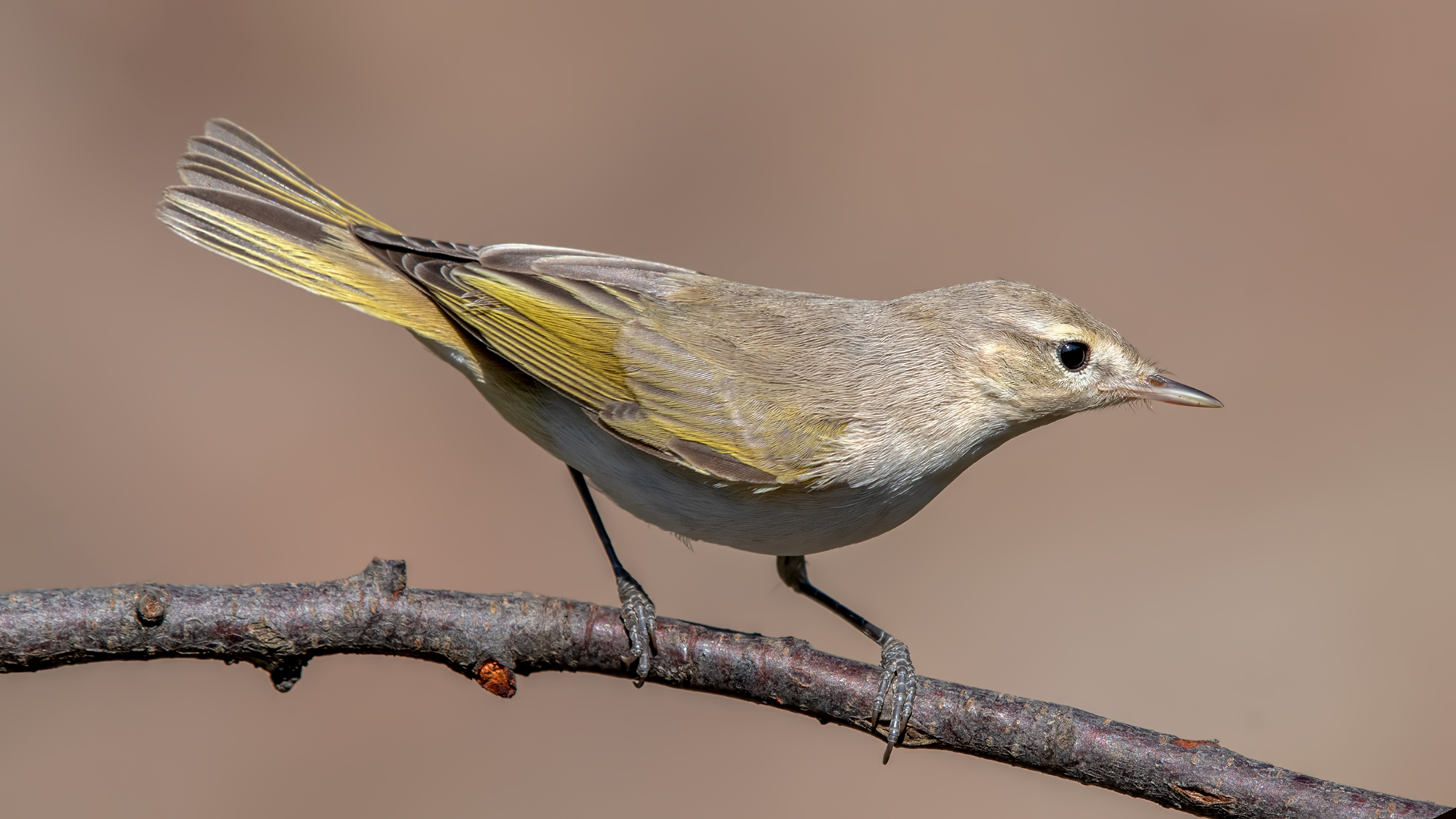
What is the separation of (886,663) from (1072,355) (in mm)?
1292

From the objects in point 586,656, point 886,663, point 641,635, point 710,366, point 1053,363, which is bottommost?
point 586,656

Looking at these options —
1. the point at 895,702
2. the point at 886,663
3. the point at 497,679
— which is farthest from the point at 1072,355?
the point at 497,679

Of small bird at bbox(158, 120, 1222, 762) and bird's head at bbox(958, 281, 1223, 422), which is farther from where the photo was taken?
bird's head at bbox(958, 281, 1223, 422)

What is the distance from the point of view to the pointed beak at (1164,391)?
4.02 meters

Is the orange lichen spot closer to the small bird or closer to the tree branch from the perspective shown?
the tree branch

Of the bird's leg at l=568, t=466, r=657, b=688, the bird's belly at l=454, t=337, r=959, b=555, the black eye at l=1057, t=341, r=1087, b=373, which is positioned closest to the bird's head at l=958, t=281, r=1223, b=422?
the black eye at l=1057, t=341, r=1087, b=373

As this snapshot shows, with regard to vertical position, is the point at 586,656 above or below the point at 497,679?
above

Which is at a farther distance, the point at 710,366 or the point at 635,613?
the point at 710,366

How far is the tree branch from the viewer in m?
3.02

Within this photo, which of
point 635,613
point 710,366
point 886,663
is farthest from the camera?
point 710,366

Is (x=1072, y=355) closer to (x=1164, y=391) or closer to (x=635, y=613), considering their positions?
(x=1164, y=391)

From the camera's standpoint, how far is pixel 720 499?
153 inches

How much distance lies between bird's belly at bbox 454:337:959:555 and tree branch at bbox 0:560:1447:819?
1.64 feet

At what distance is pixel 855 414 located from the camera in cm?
391
